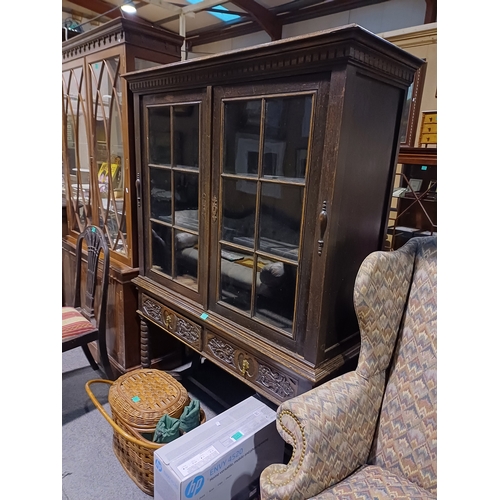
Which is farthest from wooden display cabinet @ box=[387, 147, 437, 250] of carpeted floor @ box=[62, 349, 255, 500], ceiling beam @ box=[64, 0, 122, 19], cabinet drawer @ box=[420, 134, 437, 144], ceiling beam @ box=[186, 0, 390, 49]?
ceiling beam @ box=[64, 0, 122, 19]

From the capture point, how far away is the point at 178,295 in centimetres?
167

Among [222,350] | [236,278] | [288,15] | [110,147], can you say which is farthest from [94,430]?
[288,15]

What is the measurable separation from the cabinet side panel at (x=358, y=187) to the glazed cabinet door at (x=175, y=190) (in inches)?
22.0

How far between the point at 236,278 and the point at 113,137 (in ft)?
3.50

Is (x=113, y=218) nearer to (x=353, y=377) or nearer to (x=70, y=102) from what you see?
(x=70, y=102)

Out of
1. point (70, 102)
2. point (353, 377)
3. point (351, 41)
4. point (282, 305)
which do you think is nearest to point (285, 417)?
point (353, 377)

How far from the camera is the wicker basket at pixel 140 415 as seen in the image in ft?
4.59

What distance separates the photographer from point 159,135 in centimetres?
163

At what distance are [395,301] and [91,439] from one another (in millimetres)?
1486

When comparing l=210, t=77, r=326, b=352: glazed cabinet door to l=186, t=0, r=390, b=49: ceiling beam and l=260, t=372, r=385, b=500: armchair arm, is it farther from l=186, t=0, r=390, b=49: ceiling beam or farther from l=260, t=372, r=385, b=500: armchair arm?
l=186, t=0, r=390, b=49: ceiling beam

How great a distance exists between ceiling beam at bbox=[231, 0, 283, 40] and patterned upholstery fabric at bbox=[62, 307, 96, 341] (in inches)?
121

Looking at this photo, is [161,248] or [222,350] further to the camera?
[161,248]

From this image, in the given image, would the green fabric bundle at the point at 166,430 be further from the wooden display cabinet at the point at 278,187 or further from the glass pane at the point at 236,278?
the glass pane at the point at 236,278

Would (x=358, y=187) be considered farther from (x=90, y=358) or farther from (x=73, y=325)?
(x=90, y=358)
